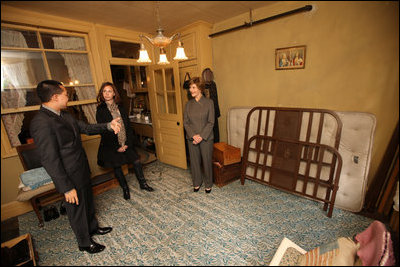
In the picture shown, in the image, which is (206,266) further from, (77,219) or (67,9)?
(67,9)

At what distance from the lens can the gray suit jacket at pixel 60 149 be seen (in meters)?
1.34

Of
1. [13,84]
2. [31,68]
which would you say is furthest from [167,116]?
[13,84]

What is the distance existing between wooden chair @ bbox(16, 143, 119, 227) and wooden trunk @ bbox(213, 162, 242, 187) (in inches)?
63.8

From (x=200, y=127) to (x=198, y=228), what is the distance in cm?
120

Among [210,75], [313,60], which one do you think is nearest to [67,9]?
[210,75]

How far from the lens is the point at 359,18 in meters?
1.76

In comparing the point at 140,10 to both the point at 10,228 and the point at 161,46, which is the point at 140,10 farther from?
the point at 10,228

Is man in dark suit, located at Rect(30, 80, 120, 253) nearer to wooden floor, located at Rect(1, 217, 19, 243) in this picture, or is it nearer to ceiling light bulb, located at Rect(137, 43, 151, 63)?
ceiling light bulb, located at Rect(137, 43, 151, 63)

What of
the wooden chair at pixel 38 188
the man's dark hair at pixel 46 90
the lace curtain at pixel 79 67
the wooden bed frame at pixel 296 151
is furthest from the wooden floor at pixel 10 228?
the wooden bed frame at pixel 296 151

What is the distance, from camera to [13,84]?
2.20 m

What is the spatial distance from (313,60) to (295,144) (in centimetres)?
102

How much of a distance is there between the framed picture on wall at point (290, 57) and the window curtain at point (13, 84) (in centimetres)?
324

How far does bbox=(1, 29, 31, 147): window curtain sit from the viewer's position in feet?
7.02

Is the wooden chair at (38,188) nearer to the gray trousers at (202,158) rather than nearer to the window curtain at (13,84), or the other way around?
the window curtain at (13,84)
